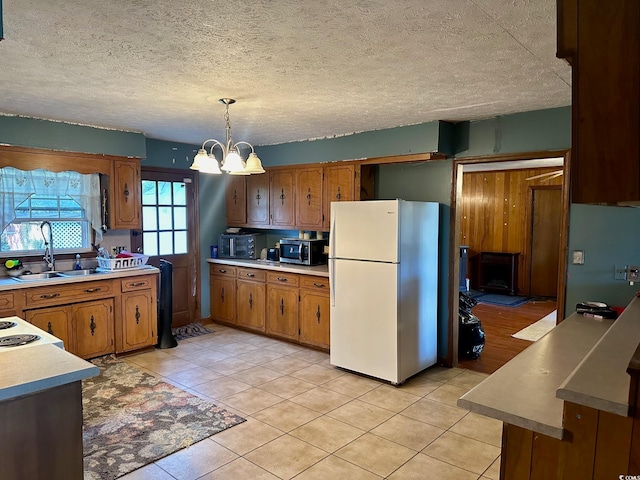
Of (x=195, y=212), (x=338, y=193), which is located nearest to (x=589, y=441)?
(x=338, y=193)

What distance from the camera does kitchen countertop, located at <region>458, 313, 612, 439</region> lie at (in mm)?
1468

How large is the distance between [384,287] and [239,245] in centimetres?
262

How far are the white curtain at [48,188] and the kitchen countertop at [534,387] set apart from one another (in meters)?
4.34

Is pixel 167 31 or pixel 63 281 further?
pixel 63 281

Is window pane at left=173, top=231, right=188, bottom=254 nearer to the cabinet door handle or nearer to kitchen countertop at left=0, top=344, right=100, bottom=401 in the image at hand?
the cabinet door handle

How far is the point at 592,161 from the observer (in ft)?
2.41

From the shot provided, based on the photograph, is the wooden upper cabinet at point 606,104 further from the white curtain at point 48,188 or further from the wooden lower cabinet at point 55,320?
the white curtain at point 48,188

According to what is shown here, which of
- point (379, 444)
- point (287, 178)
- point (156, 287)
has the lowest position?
point (379, 444)

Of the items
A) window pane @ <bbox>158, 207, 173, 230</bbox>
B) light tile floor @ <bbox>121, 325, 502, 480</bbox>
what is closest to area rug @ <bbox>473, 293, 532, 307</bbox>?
light tile floor @ <bbox>121, 325, 502, 480</bbox>

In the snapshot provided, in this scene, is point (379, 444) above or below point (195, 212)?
below

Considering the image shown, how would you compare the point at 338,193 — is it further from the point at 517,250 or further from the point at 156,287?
the point at 517,250

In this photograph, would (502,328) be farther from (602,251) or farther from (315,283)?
(315,283)

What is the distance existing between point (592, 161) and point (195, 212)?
5.49 metres

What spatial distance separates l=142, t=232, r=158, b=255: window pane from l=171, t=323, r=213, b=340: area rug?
1016 mm
